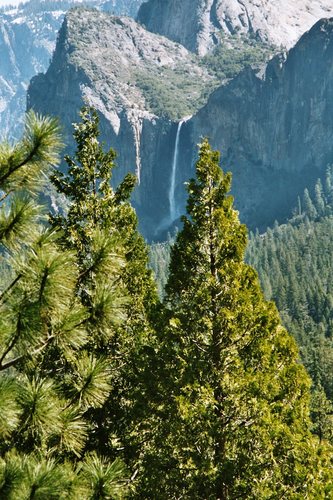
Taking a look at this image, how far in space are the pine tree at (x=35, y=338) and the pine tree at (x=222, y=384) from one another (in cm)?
434

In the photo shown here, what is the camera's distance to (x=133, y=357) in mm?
12867

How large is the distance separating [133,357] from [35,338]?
25.6 feet

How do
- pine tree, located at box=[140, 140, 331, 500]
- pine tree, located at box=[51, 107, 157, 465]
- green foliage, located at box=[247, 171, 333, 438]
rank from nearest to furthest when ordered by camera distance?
pine tree, located at box=[140, 140, 331, 500]
pine tree, located at box=[51, 107, 157, 465]
green foliage, located at box=[247, 171, 333, 438]

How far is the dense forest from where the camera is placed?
5367mm

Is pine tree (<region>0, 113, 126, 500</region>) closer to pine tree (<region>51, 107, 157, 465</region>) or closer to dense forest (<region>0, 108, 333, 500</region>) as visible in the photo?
dense forest (<region>0, 108, 333, 500</region>)

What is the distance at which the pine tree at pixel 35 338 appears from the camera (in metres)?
5.17

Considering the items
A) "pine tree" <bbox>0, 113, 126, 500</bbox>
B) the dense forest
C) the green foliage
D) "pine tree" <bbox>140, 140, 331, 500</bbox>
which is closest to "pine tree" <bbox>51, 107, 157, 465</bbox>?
the dense forest

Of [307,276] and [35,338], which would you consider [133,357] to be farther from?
[307,276]

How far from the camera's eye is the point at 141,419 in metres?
12.3

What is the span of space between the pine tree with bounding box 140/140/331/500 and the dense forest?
29 millimetres

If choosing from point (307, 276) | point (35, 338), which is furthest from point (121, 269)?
point (307, 276)

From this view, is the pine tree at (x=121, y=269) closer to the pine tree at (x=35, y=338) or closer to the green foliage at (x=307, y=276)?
the pine tree at (x=35, y=338)

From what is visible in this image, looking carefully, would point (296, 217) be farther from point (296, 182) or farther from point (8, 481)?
point (8, 481)

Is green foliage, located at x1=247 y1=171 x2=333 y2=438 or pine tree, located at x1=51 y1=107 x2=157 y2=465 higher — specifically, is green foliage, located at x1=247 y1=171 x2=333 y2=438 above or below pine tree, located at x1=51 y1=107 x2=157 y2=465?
above
